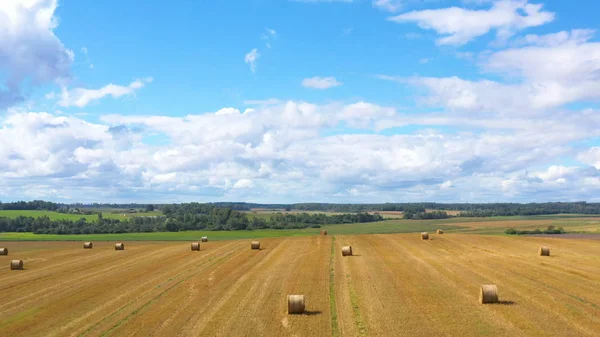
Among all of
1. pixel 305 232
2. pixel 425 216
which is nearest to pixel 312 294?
pixel 305 232

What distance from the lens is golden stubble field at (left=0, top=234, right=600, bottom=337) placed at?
2087 centimetres

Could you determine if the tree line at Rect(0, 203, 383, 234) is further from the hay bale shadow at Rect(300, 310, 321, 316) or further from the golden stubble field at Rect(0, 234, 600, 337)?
the hay bale shadow at Rect(300, 310, 321, 316)

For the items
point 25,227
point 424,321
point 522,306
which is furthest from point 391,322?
point 25,227

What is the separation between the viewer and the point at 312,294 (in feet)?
89.3

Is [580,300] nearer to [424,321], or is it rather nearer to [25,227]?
[424,321]

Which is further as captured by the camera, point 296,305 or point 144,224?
point 144,224

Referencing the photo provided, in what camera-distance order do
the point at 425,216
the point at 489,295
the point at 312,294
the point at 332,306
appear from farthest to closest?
the point at 425,216, the point at 312,294, the point at 332,306, the point at 489,295

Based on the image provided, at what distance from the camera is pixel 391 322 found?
21047 millimetres

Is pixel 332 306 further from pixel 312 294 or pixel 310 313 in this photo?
pixel 312 294

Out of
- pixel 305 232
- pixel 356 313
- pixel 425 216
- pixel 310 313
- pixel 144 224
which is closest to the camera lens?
pixel 356 313

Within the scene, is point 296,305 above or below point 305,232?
below

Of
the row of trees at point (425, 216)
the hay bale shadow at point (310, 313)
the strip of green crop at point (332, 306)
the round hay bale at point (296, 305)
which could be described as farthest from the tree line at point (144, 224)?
the round hay bale at point (296, 305)

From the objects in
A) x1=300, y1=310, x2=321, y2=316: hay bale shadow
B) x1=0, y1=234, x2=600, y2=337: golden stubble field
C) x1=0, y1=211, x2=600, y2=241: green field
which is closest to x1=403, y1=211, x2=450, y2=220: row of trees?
x1=0, y1=211, x2=600, y2=241: green field

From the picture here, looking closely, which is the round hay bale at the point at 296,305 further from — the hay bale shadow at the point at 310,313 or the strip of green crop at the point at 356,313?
the strip of green crop at the point at 356,313
